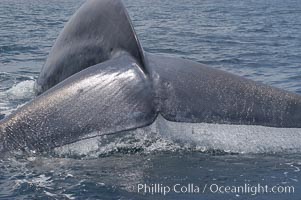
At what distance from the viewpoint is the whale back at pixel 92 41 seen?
549 centimetres

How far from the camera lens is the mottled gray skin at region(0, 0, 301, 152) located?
4648 mm

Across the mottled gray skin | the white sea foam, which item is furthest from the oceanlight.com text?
the white sea foam

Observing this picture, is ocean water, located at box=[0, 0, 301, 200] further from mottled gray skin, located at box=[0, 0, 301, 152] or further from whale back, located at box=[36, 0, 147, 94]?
whale back, located at box=[36, 0, 147, 94]

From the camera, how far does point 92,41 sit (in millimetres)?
6129

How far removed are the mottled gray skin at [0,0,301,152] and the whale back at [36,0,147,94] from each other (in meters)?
0.12

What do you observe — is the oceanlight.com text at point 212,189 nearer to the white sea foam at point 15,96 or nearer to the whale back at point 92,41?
the whale back at point 92,41

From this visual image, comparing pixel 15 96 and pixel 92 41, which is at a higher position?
pixel 92 41

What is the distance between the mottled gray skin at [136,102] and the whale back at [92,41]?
0.39 feet

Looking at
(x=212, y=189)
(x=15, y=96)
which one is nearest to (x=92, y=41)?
(x=212, y=189)

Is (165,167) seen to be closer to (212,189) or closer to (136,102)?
(212,189)

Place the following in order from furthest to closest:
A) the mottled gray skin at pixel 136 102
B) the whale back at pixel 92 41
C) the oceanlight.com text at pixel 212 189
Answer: the whale back at pixel 92 41 → the oceanlight.com text at pixel 212 189 → the mottled gray skin at pixel 136 102

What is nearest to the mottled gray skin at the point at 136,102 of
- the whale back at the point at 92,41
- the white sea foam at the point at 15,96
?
the whale back at the point at 92,41

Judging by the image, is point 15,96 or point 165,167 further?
point 15,96

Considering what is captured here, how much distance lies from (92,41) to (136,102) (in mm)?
1641
